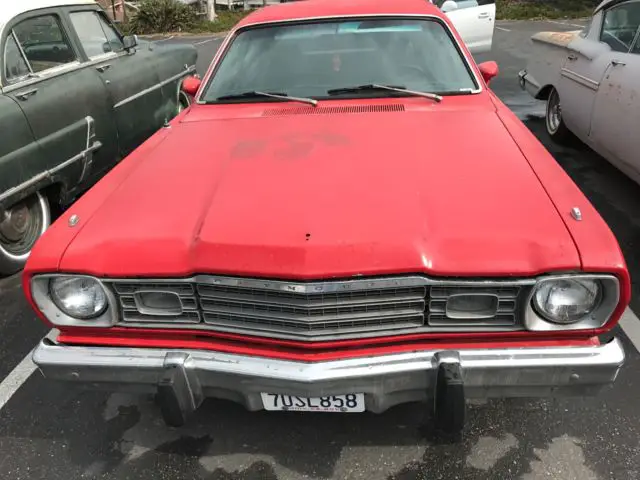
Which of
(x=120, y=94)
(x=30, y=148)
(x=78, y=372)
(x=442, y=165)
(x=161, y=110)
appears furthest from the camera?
(x=161, y=110)

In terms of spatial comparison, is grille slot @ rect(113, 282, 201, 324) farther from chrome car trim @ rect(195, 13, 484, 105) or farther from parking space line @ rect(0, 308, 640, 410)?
chrome car trim @ rect(195, 13, 484, 105)

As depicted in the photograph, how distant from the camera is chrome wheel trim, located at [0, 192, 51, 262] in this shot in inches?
150

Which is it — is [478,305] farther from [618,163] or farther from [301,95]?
[618,163]

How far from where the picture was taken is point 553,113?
582 centimetres

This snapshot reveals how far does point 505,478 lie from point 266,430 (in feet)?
3.41

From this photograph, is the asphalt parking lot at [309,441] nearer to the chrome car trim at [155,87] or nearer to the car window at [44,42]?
the car window at [44,42]

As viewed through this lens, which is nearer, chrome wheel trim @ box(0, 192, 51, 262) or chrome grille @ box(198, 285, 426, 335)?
chrome grille @ box(198, 285, 426, 335)

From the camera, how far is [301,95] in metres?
3.06

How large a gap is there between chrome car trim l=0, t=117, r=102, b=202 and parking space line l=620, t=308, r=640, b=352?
3.91 m

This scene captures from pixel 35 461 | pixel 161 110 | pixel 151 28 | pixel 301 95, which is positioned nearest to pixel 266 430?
pixel 35 461

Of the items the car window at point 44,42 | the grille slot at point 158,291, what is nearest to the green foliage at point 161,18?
the car window at point 44,42

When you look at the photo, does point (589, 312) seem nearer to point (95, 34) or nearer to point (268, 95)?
Result: point (268, 95)

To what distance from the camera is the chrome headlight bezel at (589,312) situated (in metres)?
1.77

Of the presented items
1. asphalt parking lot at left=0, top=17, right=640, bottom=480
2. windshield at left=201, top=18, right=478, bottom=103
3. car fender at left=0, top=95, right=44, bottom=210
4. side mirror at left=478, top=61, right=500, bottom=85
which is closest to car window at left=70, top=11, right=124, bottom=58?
car fender at left=0, top=95, right=44, bottom=210
